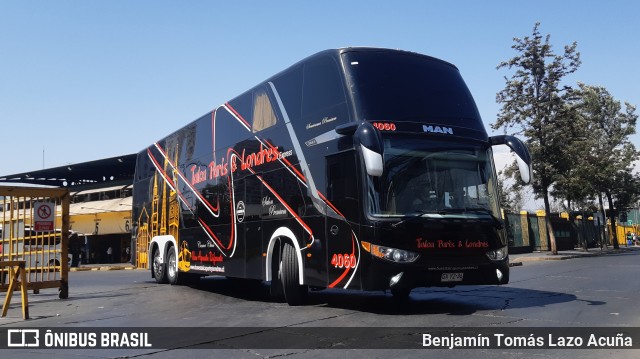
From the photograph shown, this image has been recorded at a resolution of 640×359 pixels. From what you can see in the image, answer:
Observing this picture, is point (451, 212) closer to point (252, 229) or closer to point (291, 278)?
point (291, 278)

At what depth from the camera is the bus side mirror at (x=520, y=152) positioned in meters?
8.96

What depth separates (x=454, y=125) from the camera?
9.12 m

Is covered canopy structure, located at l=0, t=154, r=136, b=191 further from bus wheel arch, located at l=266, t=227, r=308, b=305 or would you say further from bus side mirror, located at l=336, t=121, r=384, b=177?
bus side mirror, located at l=336, t=121, r=384, b=177

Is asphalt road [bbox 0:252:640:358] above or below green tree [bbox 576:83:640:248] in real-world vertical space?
below

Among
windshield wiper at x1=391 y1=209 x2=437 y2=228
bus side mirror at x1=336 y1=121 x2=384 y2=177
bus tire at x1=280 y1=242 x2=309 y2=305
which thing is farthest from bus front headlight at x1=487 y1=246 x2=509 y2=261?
bus tire at x1=280 y1=242 x2=309 y2=305

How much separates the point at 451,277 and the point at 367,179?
79.8 inches

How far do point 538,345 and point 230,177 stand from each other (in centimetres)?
790

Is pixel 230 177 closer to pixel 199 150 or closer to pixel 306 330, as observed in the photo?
pixel 199 150

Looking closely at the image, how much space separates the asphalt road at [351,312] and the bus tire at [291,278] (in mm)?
257

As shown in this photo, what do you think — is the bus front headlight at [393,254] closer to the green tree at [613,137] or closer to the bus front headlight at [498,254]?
the bus front headlight at [498,254]

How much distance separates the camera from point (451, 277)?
8.41 metres

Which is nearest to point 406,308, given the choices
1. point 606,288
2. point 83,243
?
point 606,288

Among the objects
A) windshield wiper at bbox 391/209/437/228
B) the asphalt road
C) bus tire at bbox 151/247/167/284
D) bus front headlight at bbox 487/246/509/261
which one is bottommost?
the asphalt road

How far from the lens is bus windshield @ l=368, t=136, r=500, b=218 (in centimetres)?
827
